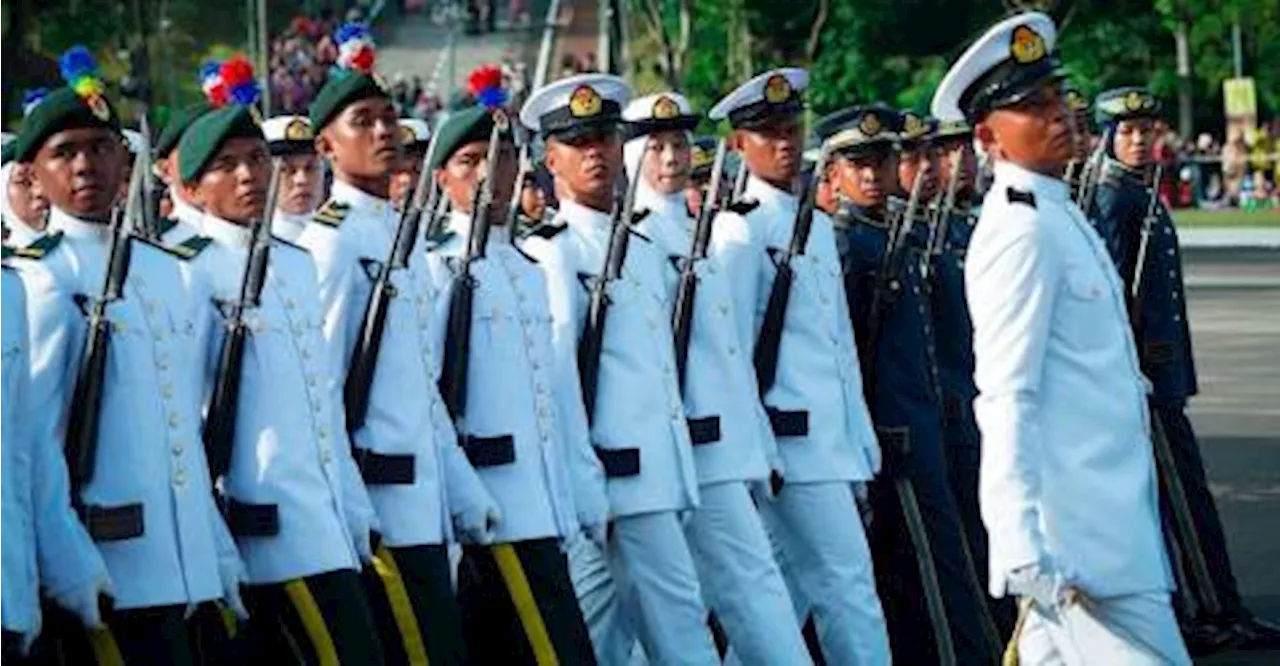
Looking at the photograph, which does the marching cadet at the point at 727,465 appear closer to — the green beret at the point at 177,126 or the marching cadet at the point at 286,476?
the green beret at the point at 177,126

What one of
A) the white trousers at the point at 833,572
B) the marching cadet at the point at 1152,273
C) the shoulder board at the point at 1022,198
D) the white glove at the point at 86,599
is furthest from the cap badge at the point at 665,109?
the white glove at the point at 86,599

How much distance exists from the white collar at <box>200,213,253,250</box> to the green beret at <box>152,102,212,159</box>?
0.58 m

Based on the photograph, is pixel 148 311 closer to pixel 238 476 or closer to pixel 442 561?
pixel 238 476

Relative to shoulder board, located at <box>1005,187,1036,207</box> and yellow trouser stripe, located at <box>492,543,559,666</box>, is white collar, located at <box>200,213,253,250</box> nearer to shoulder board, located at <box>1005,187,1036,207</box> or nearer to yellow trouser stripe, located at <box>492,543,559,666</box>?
yellow trouser stripe, located at <box>492,543,559,666</box>

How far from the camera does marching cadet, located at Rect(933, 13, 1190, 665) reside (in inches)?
307

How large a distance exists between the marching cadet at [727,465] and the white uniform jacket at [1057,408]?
2726 millimetres

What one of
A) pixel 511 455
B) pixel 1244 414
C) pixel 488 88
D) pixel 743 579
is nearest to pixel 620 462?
pixel 743 579

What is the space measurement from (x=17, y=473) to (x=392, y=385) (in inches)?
72.3

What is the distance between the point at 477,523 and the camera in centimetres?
984

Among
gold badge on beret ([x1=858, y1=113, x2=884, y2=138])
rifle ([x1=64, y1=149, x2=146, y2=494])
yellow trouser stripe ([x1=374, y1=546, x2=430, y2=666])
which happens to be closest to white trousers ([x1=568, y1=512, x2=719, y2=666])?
yellow trouser stripe ([x1=374, y1=546, x2=430, y2=666])

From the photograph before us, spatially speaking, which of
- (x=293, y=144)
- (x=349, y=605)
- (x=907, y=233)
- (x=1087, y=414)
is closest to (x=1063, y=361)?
(x=1087, y=414)

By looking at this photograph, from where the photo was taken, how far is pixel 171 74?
59438mm

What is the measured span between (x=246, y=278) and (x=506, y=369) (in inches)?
47.8

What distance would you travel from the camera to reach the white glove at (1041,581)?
773cm
